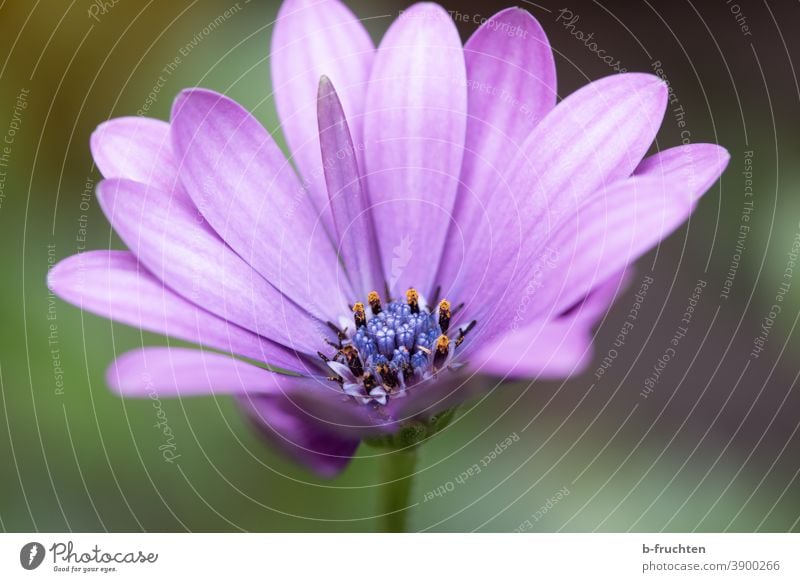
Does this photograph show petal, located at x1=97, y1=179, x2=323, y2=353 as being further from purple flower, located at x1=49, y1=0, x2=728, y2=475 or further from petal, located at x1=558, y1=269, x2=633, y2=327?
petal, located at x1=558, y1=269, x2=633, y2=327

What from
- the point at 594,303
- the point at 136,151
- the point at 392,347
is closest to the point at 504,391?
the point at 392,347

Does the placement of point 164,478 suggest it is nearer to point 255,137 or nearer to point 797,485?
point 255,137

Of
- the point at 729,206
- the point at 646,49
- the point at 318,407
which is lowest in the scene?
the point at 318,407

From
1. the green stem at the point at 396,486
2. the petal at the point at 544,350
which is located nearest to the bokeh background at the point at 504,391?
the green stem at the point at 396,486

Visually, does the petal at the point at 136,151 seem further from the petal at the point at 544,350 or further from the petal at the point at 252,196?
the petal at the point at 544,350
